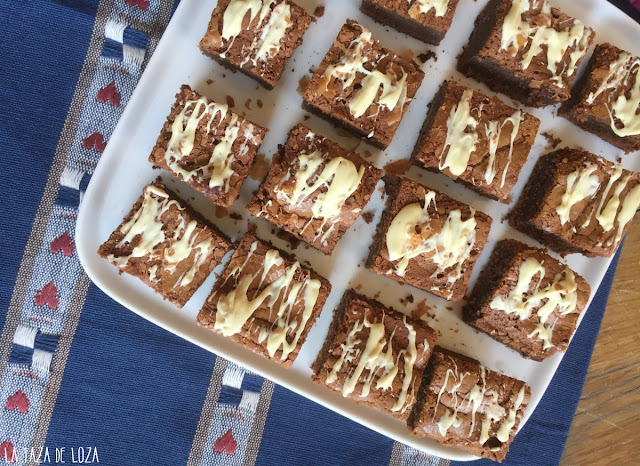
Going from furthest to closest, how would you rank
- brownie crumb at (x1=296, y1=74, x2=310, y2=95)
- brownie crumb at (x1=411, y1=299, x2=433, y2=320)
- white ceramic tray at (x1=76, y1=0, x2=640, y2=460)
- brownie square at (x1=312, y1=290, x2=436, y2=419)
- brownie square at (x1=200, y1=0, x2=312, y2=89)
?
brownie crumb at (x1=411, y1=299, x2=433, y2=320)
brownie crumb at (x1=296, y1=74, x2=310, y2=95)
white ceramic tray at (x1=76, y1=0, x2=640, y2=460)
brownie square at (x1=312, y1=290, x2=436, y2=419)
brownie square at (x1=200, y1=0, x2=312, y2=89)

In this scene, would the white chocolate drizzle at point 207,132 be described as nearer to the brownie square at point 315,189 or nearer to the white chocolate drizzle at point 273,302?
the brownie square at point 315,189

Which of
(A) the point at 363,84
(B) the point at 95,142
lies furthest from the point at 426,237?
(B) the point at 95,142

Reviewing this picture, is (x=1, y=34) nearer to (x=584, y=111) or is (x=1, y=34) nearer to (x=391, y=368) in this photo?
(x=391, y=368)

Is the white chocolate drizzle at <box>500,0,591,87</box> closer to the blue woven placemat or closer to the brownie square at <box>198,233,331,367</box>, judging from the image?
the blue woven placemat

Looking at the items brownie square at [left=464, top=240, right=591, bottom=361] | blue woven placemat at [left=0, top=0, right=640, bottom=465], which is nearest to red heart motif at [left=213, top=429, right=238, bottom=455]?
blue woven placemat at [left=0, top=0, right=640, bottom=465]

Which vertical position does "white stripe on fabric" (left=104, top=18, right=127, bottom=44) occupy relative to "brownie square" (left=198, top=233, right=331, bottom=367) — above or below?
above

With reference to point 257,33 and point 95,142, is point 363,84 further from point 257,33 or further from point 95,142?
point 95,142
